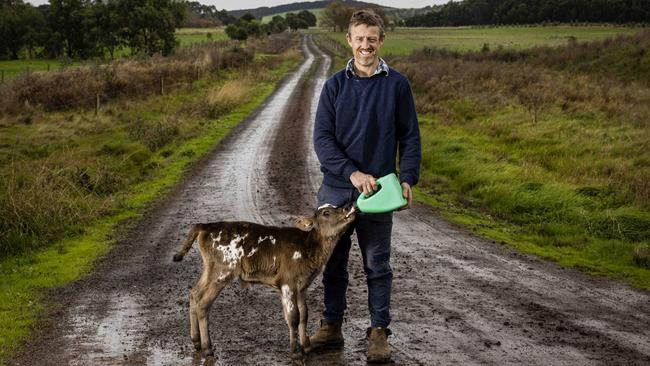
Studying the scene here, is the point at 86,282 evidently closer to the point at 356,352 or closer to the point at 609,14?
the point at 356,352

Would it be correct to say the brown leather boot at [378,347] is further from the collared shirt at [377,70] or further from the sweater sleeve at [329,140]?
the collared shirt at [377,70]

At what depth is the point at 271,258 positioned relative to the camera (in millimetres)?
5656

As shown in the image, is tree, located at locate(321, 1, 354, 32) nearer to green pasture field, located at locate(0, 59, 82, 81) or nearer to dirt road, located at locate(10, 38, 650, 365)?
green pasture field, located at locate(0, 59, 82, 81)

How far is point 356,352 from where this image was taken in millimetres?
6016

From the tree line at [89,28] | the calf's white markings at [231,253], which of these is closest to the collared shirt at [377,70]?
the calf's white markings at [231,253]

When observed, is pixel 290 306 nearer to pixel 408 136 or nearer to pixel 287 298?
pixel 287 298

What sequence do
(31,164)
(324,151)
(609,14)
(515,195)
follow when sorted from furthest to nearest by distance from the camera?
(609,14), (31,164), (515,195), (324,151)

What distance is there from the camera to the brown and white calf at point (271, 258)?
18.3 ft

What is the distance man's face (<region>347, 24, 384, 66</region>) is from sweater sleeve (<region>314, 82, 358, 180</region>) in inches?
15.9

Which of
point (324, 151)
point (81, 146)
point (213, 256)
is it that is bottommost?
point (81, 146)

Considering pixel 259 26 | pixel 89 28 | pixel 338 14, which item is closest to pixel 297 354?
pixel 89 28

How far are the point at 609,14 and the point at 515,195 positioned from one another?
9114 centimetres

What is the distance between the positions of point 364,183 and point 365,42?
1.15m

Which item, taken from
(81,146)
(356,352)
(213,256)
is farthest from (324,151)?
(81,146)
